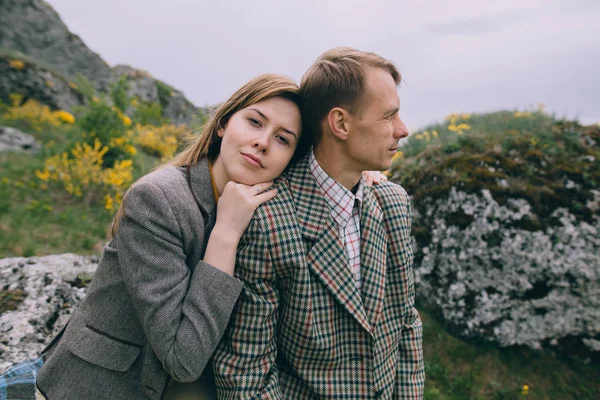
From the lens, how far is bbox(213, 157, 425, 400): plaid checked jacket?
1.63 m

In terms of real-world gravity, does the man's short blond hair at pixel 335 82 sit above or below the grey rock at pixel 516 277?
above

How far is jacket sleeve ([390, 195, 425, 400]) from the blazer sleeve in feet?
2.89

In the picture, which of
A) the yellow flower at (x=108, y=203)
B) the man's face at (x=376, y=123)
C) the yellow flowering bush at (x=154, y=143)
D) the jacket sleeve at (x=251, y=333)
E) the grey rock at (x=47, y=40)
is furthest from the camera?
the grey rock at (x=47, y=40)

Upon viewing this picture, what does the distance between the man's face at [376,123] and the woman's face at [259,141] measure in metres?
0.29

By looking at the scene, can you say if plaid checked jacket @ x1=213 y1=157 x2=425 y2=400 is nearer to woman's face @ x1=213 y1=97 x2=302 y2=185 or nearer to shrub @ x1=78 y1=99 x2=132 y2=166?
woman's face @ x1=213 y1=97 x2=302 y2=185

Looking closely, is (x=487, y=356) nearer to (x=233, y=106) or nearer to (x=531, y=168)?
(x=531, y=168)

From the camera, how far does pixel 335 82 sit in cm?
184

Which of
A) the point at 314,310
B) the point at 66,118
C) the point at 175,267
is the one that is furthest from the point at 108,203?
the point at 66,118

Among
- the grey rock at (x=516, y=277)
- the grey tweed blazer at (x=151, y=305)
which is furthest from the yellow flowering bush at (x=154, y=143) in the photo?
the grey tweed blazer at (x=151, y=305)

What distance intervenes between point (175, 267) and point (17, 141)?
823 cm

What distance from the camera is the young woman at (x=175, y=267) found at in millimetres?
1516

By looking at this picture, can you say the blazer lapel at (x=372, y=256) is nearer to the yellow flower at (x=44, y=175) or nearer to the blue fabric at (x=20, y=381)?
the blue fabric at (x=20, y=381)

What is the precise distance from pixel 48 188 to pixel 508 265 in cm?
607

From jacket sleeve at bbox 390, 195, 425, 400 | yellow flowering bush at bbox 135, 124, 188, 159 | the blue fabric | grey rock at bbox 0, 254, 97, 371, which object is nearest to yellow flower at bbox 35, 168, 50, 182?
grey rock at bbox 0, 254, 97, 371
